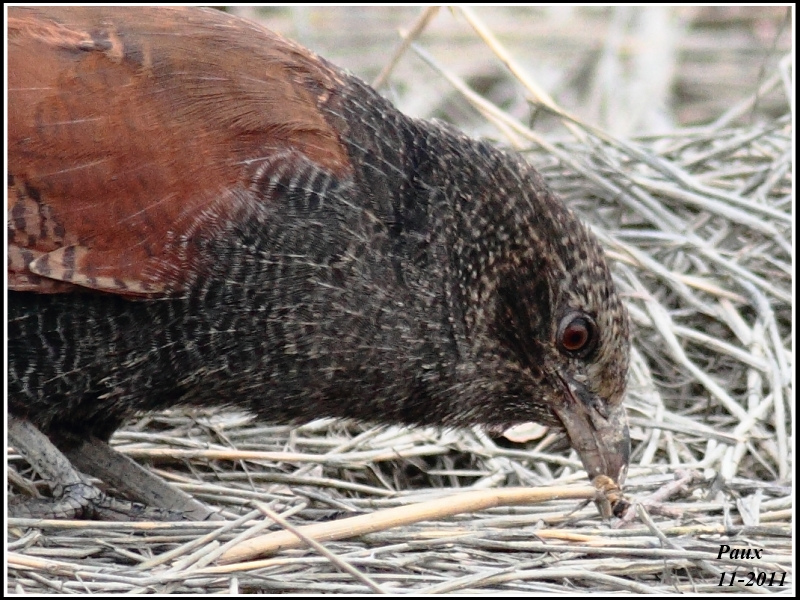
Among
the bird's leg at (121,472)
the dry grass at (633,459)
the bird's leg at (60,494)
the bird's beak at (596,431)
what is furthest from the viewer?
the bird's leg at (121,472)

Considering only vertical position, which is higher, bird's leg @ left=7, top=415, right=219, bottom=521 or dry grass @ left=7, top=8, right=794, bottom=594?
dry grass @ left=7, top=8, right=794, bottom=594

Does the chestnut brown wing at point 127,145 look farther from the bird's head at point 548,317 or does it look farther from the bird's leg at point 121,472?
the bird's leg at point 121,472

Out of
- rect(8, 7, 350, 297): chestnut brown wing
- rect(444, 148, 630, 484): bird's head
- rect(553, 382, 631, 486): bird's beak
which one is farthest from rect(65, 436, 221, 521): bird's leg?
rect(553, 382, 631, 486): bird's beak

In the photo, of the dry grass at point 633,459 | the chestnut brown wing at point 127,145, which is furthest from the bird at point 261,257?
the dry grass at point 633,459

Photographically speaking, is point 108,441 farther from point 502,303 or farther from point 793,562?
point 793,562

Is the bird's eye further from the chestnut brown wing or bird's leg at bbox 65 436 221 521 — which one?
bird's leg at bbox 65 436 221 521

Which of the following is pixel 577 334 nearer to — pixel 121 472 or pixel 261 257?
pixel 261 257

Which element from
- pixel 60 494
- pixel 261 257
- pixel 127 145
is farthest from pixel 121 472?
pixel 127 145
